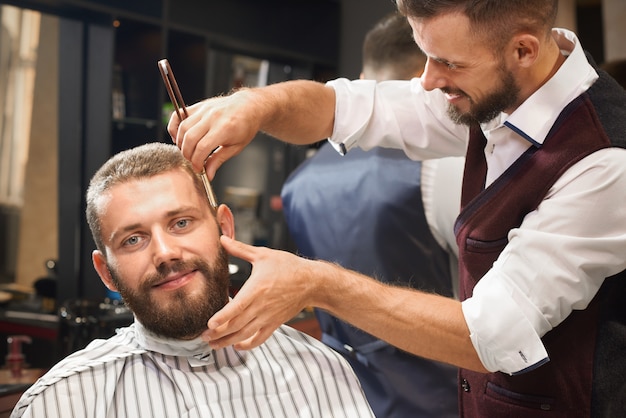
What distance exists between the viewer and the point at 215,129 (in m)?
1.49

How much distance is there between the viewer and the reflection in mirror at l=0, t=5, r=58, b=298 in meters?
3.85

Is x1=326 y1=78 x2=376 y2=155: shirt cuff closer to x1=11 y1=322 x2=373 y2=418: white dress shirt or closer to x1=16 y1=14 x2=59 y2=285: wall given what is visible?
x1=11 y1=322 x2=373 y2=418: white dress shirt

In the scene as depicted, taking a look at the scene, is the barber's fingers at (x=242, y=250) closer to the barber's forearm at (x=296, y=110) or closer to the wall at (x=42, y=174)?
the barber's forearm at (x=296, y=110)

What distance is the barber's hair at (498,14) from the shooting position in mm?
1466

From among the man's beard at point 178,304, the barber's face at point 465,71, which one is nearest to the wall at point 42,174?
the man's beard at point 178,304

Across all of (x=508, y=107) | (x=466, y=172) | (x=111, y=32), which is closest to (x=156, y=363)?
(x=466, y=172)

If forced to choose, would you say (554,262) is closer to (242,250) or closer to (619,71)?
(242,250)

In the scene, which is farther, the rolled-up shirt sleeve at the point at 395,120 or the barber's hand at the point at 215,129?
the rolled-up shirt sleeve at the point at 395,120

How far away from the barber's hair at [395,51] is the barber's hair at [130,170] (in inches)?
35.6

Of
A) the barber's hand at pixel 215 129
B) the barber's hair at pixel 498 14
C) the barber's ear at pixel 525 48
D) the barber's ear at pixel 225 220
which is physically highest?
the barber's hair at pixel 498 14

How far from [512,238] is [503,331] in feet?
0.62

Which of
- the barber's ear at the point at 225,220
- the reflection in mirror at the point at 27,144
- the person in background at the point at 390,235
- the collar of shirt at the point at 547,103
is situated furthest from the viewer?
the reflection in mirror at the point at 27,144

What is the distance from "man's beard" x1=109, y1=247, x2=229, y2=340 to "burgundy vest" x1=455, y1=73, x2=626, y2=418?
1.95 ft

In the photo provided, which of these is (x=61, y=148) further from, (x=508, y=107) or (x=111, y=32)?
(x=508, y=107)
